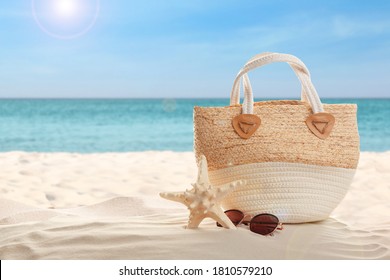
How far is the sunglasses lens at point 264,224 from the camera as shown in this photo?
80.7 inches

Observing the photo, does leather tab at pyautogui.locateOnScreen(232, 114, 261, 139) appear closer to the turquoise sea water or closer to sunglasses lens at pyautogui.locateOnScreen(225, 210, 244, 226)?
sunglasses lens at pyautogui.locateOnScreen(225, 210, 244, 226)

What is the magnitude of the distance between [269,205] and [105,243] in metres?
0.72

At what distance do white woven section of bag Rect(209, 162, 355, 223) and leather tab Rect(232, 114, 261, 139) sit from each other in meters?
0.14

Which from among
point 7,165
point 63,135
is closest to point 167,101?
point 63,135

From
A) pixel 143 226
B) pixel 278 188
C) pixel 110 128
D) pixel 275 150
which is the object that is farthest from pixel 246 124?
pixel 110 128

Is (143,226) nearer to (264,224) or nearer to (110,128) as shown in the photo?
(264,224)

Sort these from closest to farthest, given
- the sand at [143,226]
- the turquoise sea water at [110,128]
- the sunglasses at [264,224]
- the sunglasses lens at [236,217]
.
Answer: the sand at [143,226] → the sunglasses at [264,224] → the sunglasses lens at [236,217] → the turquoise sea water at [110,128]

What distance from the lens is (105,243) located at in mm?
1975

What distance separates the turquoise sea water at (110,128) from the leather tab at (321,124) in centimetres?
828

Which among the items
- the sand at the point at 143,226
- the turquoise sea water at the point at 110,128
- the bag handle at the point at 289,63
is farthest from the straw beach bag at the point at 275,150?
the turquoise sea water at the point at 110,128

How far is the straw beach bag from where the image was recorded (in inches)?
84.0

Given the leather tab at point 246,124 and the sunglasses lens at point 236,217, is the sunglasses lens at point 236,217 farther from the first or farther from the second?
the leather tab at point 246,124

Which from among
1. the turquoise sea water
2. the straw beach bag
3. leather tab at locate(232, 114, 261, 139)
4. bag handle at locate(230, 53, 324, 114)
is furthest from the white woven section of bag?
the turquoise sea water

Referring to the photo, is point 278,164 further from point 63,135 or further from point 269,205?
point 63,135
